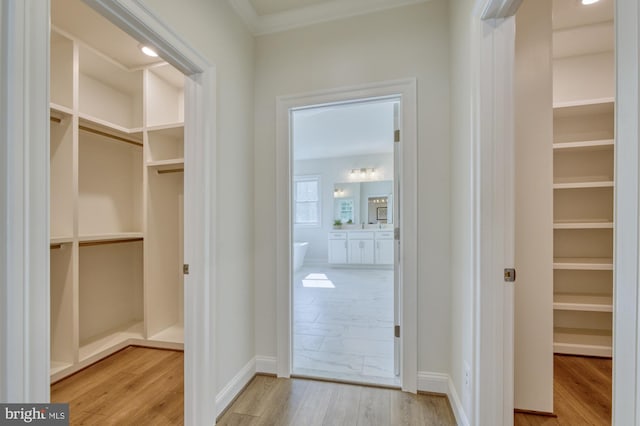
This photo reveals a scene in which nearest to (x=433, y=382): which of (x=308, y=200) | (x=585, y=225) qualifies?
(x=585, y=225)

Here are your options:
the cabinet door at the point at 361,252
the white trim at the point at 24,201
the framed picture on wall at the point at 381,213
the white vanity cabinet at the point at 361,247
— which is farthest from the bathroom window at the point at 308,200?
the white trim at the point at 24,201

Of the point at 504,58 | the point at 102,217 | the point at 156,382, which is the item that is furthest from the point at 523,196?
the point at 102,217

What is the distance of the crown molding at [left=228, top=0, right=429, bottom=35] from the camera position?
6.24 ft

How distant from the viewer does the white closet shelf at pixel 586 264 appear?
7.30 ft

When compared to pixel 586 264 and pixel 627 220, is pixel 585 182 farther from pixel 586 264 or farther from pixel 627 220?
pixel 627 220

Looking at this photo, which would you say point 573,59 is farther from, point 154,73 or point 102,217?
point 102,217

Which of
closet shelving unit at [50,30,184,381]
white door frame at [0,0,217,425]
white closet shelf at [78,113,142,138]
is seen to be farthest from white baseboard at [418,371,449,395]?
white closet shelf at [78,113,142,138]

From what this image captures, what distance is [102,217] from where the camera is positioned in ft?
8.70

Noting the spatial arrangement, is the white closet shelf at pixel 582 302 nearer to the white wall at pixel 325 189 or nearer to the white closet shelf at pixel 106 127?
the white closet shelf at pixel 106 127

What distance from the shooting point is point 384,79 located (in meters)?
1.92

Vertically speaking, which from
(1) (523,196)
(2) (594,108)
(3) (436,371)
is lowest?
(3) (436,371)

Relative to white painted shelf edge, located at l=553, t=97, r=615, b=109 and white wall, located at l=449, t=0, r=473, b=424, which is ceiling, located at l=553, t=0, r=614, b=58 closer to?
white painted shelf edge, located at l=553, t=97, r=615, b=109

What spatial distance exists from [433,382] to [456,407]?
0.80 feet

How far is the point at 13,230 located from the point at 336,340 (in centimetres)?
249
